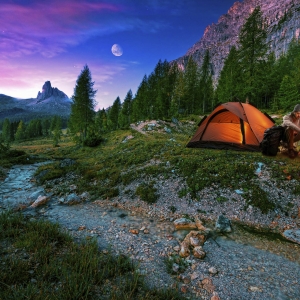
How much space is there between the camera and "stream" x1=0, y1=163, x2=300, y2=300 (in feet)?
11.0

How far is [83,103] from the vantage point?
32062mm

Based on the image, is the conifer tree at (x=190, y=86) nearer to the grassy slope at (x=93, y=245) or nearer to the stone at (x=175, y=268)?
the grassy slope at (x=93, y=245)

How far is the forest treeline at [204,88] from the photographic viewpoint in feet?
91.8

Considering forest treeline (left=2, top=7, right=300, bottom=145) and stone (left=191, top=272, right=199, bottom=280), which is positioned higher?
forest treeline (left=2, top=7, right=300, bottom=145)

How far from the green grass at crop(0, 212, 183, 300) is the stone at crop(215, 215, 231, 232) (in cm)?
282

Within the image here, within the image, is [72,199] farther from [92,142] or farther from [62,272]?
[92,142]

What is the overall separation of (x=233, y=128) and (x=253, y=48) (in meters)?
24.4

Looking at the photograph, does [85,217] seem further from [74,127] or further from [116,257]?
[74,127]

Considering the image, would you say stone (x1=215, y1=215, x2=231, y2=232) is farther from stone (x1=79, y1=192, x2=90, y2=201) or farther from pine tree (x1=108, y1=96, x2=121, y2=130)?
pine tree (x1=108, y1=96, x2=121, y2=130)

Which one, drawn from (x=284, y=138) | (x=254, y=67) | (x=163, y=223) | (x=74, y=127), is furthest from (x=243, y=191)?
(x=74, y=127)

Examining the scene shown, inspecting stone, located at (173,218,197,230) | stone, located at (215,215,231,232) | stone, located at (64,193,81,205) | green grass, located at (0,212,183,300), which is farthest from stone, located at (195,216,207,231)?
stone, located at (64,193,81,205)

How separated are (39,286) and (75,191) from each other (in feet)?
18.8

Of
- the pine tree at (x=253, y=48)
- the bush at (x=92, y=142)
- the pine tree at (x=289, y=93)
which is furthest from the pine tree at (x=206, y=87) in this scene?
the bush at (x=92, y=142)

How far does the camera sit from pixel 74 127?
1325 inches
